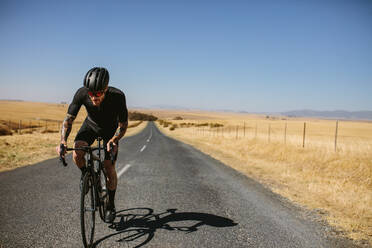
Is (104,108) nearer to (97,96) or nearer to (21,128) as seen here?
(97,96)

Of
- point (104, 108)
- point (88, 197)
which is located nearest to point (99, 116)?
point (104, 108)

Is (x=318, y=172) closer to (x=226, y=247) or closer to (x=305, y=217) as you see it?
(x=305, y=217)

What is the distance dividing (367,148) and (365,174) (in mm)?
3459

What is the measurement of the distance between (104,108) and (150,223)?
6.11ft

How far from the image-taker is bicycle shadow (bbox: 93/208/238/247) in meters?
3.32

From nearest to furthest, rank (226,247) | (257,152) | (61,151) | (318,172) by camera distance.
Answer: (61,151), (226,247), (318,172), (257,152)

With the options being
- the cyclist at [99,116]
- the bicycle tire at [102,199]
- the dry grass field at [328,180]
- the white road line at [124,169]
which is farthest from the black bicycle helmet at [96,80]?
the white road line at [124,169]

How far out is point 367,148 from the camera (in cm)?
1108

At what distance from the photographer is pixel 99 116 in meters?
3.43

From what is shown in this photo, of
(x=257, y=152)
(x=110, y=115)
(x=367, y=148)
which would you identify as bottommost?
(x=257, y=152)

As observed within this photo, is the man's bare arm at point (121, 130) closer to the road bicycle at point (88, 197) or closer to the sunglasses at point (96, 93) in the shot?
the road bicycle at point (88, 197)

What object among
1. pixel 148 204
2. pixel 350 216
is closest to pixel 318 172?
pixel 350 216

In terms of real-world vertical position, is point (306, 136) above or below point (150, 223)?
below

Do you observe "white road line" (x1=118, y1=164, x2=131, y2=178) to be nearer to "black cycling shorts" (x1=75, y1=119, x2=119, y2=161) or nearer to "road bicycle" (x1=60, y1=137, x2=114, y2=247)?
"black cycling shorts" (x1=75, y1=119, x2=119, y2=161)
